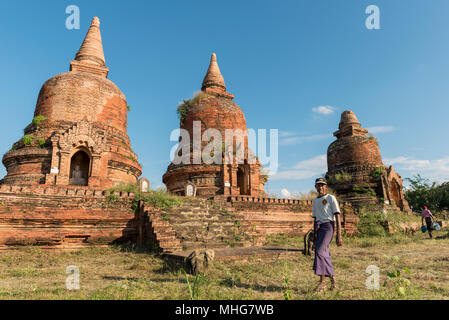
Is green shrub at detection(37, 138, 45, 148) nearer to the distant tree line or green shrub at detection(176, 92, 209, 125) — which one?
green shrub at detection(176, 92, 209, 125)

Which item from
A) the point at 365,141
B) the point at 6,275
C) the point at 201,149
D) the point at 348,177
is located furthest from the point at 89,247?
the point at 365,141

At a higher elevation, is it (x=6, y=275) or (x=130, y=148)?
(x=130, y=148)

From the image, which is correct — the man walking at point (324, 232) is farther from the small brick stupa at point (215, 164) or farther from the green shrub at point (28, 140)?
the green shrub at point (28, 140)

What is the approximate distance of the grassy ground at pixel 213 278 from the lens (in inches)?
140

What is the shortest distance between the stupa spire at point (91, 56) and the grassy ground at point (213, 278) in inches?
399

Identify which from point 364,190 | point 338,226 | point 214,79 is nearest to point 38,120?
point 214,79

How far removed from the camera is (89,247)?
845cm

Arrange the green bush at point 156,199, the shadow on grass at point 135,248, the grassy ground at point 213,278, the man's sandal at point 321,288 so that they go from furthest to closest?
the green bush at point 156,199, the shadow on grass at point 135,248, the man's sandal at point 321,288, the grassy ground at point 213,278

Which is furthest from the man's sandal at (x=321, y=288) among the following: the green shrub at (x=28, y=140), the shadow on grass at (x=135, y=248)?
the green shrub at (x=28, y=140)

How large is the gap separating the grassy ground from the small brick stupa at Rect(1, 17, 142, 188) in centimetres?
454

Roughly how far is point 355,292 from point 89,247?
7486mm
